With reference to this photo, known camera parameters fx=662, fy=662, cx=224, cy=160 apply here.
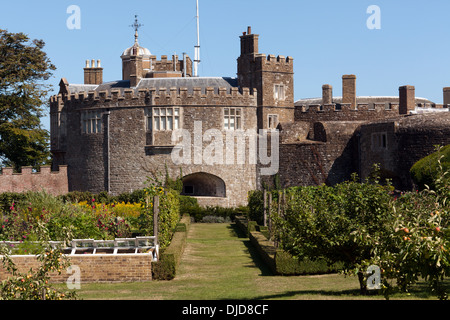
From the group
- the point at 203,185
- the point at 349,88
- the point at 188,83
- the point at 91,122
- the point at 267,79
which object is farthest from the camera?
the point at 349,88

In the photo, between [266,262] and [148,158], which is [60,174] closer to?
[148,158]

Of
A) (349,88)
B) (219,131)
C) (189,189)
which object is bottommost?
(189,189)

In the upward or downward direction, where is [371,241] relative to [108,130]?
downward

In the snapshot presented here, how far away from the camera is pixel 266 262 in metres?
20.3

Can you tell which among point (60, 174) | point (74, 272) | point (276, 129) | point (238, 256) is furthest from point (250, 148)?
point (74, 272)

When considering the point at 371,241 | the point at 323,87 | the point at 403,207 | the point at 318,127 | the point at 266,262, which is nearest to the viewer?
the point at 371,241

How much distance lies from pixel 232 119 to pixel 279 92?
3749 millimetres

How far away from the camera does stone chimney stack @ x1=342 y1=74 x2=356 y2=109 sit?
45938mm

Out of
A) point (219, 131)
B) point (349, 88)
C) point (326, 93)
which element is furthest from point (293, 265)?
point (326, 93)

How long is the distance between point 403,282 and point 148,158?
3166 centimetres

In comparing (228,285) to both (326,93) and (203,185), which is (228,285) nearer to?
(203,185)

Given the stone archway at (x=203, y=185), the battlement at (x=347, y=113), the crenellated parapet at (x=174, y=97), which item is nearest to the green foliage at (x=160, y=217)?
the crenellated parapet at (x=174, y=97)

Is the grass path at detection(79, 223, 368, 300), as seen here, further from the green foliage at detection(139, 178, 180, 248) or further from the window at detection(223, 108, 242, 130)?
the window at detection(223, 108, 242, 130)

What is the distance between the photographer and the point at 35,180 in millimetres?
42375
